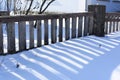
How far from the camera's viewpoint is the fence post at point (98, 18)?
9.78 m

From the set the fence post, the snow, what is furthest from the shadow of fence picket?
the snow

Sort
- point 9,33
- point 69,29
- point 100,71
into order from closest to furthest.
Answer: point 100,71 < point 9,33 < point 69,29

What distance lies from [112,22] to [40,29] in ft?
13.6

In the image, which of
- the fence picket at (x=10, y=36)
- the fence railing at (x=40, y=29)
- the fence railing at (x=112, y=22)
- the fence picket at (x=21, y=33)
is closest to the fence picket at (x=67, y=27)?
the fence railing at (x=40, y=29)

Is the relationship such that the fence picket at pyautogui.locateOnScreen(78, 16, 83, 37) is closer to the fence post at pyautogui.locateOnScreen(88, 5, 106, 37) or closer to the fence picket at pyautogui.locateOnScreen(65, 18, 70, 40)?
the fence picket at pyautogui.locateOnScreen(65, 18, 70, 40)

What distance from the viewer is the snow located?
554 cm

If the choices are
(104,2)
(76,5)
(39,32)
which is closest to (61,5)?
(76,5)

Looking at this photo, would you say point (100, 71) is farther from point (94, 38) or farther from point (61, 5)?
point (61, 5)

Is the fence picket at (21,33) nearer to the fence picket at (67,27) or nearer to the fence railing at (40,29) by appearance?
the fence railing at (40,29)

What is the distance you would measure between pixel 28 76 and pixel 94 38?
4394 mm

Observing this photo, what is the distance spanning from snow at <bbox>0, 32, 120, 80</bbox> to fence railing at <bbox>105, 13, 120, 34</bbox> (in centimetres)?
226

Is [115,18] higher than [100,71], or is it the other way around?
[115,18]

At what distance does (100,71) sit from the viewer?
5980mm

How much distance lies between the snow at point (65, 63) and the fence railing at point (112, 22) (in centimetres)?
226
